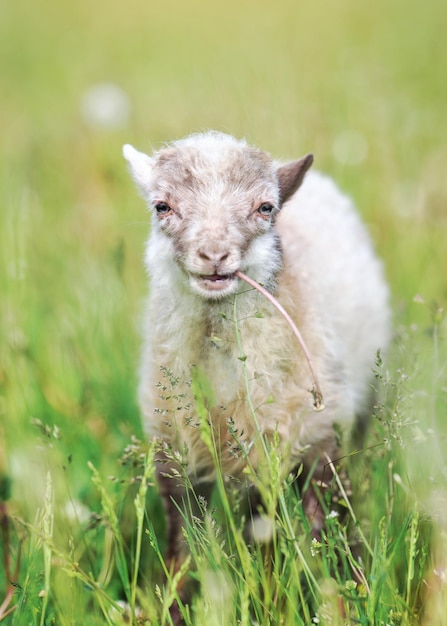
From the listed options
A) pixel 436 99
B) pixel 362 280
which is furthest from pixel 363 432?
pixel 436 99

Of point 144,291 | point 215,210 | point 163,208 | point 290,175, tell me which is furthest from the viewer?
point 144,291

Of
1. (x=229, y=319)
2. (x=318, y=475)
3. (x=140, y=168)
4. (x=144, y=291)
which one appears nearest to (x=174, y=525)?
(x=318, y=475)

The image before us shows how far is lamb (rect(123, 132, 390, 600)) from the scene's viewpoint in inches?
106

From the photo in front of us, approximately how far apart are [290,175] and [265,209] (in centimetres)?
21

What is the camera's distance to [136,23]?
11.8 metres

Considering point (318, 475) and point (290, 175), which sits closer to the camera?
point (290, 175)

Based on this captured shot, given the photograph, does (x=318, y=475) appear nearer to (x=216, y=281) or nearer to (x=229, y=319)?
(x=229, y=319)

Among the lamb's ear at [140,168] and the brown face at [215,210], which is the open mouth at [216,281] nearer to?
the brown face at [215,210]

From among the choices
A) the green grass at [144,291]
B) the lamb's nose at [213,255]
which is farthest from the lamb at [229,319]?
the green grass at [144,291]

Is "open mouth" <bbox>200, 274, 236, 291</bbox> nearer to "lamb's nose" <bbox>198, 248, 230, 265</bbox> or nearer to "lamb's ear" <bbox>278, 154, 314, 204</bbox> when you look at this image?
"lamb's nose" <bbox>198, 248, 230, 265</bbox>

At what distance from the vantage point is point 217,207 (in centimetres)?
272

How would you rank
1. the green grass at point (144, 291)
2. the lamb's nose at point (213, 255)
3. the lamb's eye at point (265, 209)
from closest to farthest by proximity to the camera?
the green grass at point (144, 291)
the lamb's nose at point (213, 255)
the lamb's eye at point (265, 209)

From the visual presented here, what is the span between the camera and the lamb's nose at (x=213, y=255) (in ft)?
8.38

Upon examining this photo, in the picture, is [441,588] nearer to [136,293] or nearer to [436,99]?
[136,293]
